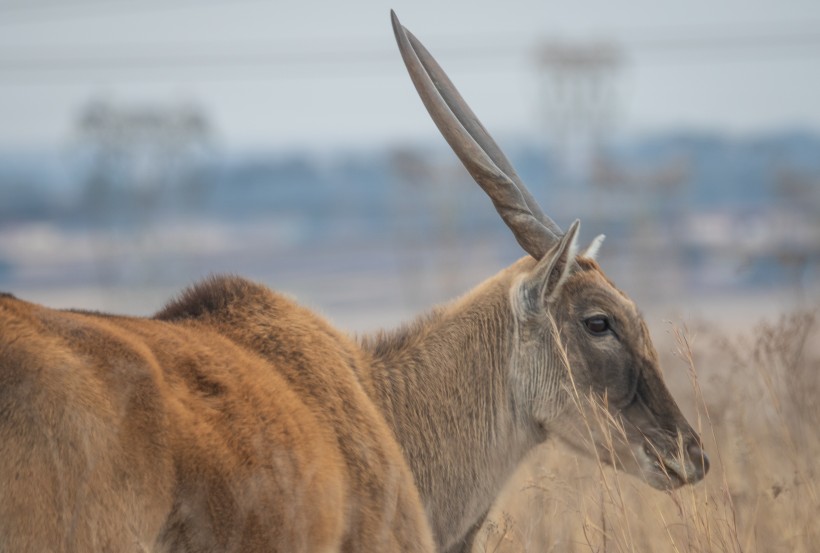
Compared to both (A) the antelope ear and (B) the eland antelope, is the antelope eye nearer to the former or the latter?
(B) the eland antelope

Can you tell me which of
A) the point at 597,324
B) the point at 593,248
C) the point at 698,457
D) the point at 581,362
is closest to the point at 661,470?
the point at 698,457


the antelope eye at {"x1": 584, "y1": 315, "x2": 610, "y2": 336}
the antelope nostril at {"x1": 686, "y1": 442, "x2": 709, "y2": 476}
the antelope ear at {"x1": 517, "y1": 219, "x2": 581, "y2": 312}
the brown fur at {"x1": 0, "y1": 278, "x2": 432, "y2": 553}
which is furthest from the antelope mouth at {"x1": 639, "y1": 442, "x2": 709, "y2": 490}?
the brown fur at {"x1": 0, "y1": 278, "x2": 432, "y2": 553}

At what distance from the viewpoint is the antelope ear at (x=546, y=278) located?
6145 mm

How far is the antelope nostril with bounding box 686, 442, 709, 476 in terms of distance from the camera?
6.23 meters

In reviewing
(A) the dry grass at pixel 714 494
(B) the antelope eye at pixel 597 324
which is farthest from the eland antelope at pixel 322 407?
(A) the dry grass at pixel 714 494

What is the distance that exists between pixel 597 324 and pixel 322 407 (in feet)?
5.13

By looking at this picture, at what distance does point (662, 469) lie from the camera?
244 inches

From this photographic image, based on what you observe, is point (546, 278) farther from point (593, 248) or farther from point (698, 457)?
point (698, 457)

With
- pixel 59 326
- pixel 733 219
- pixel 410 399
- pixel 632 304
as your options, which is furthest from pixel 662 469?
pixel 733 219

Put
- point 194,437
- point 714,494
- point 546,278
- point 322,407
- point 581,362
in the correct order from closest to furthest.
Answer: point 194,437 → point 322,407 → point 546,278 → point 581,362 → point 714,494

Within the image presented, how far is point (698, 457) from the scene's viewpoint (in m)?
6.25

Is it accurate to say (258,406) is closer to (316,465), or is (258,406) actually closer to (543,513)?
(316,465)

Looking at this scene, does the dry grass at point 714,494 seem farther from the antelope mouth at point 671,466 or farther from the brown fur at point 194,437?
the brown fur at point 194,437

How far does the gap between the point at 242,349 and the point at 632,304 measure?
2086 millimetres
